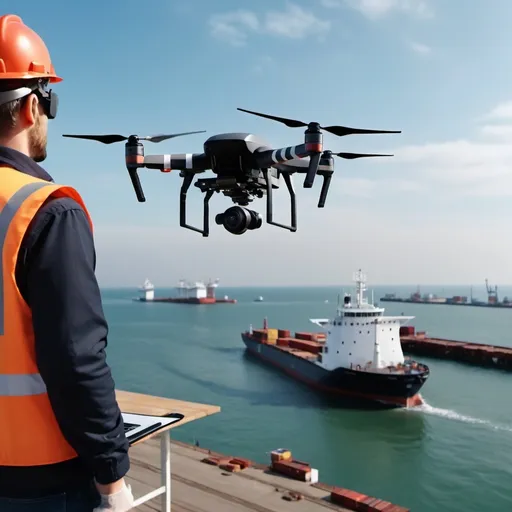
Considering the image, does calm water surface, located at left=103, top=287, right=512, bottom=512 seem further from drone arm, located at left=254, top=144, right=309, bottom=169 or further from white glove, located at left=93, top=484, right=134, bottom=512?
white glove, located at left=93, top=484, right=134, bottom=512

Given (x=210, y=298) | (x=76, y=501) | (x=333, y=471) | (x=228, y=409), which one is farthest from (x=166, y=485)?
(x=210, y=298)

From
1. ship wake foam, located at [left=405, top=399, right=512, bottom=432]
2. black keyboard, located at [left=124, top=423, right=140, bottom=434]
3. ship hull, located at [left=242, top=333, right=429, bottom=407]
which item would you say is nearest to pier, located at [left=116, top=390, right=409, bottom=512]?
black keyboard, located at [left=124, top=423, right=140, bottom=434]

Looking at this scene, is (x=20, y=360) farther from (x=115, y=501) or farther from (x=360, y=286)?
(x=360, y=286)

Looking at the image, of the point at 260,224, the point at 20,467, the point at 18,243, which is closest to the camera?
the point at 18,243

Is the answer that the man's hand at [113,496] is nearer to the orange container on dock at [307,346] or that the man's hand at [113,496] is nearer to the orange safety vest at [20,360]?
the orange safety vest at [20,360]

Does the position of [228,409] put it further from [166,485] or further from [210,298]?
[210,298]

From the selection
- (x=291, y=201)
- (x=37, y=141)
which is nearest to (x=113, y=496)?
(x=37, y=141)
